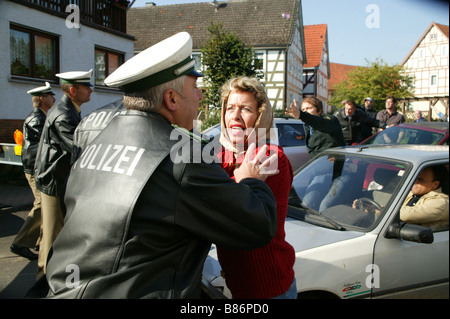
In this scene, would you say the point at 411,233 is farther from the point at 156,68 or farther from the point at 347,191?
the point at 156,68

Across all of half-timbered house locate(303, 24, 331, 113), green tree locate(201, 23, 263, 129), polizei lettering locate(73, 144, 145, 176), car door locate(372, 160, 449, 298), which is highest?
half-timbered house locate(303, 24, 331, 113)

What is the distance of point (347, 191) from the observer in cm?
338

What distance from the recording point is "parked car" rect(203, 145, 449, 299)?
2609 millimetres

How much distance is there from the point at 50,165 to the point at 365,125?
6021mm

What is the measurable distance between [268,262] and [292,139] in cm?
823

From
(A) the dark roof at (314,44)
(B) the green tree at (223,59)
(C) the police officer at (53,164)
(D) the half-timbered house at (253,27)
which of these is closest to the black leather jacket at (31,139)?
(C) the police officer at (53,164)

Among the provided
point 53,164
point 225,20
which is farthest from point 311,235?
point 225,20

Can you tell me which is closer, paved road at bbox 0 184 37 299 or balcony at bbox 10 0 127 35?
paved road at bbox 0 184 37 299

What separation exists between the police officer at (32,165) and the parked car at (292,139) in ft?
14.7

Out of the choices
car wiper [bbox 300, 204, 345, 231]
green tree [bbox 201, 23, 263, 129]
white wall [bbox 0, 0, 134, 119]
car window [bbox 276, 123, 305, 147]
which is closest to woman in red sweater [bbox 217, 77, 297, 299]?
car wiper [bbox 300, 204, 345, 231]

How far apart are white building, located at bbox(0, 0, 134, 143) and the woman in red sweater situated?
1021cm

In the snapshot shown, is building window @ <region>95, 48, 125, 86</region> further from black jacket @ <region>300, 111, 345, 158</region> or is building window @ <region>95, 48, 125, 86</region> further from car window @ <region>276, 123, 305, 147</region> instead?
black jacket @ <region>300, 111, 345, 158</region>
